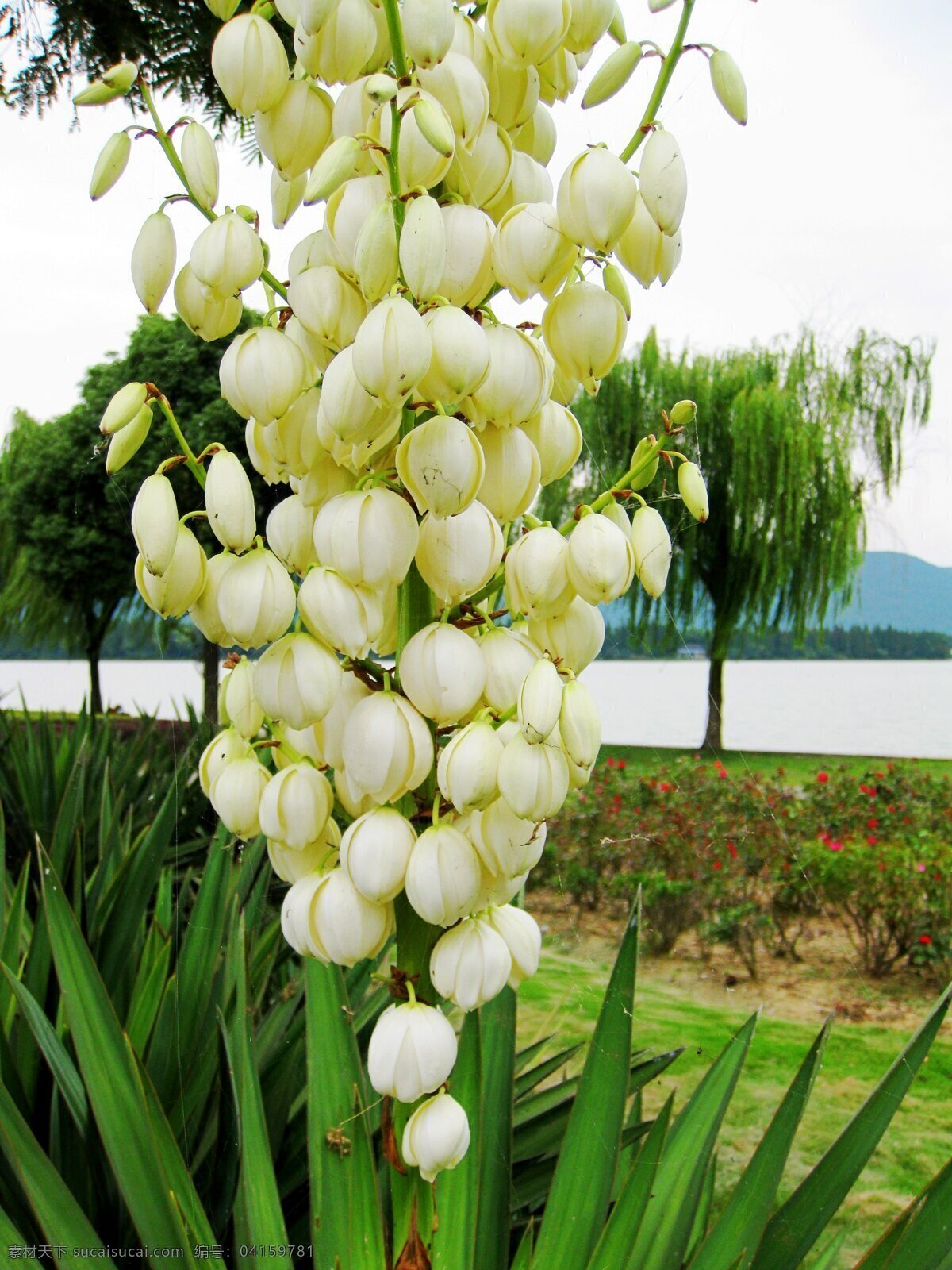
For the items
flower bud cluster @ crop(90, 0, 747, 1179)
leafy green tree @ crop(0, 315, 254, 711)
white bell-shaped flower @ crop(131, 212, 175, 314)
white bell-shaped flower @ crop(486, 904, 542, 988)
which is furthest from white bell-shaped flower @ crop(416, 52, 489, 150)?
leafy green tree @ crop(0, 315, 254, 711)

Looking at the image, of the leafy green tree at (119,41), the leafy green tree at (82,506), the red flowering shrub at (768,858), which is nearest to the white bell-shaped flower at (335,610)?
the leafy green tree at (119,41)

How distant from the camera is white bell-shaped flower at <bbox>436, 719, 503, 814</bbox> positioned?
24.8 inches

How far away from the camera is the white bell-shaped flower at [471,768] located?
2.06 feet

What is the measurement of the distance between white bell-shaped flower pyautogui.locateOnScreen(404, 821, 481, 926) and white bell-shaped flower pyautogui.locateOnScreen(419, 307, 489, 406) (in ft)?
0.93

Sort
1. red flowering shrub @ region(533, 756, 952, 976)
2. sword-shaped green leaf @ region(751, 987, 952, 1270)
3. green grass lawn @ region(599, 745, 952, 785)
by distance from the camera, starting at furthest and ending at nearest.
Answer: green grass lawn @ region(599, 745, 952, 785) → red flowering shrub @ region(533, 756, 952, 976) → sword-shaped green leaf @ region(751, 987, 952, 1270)

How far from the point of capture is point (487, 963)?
0.69 m

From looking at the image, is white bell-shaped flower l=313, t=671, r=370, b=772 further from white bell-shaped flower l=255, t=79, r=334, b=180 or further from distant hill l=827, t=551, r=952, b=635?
distant hill l=827, t=551, r=952, b=635

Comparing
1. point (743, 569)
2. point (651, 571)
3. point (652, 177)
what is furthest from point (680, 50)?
point (743, 569)

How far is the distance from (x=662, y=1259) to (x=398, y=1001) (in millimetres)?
389

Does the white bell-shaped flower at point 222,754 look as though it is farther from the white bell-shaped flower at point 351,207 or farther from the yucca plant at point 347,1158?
the white bell-shaped flower at point 351,207

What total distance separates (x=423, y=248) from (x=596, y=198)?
119mm

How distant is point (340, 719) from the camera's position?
703 millimetres

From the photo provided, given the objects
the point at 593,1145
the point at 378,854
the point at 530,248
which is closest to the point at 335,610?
the point at 378,854

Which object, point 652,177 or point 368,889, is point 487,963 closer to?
point 368,889
